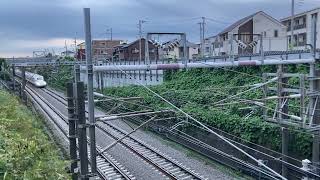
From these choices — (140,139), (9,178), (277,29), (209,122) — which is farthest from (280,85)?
(277,29)

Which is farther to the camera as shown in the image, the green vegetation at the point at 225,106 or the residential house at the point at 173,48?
the residential house at the point at 173,48

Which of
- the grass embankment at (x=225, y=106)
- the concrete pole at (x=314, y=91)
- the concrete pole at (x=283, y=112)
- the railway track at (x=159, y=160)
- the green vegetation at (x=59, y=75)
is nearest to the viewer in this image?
the concrete pole at (x=314, y=91)

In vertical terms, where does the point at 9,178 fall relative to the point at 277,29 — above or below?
below

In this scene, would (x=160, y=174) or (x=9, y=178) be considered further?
(x=160, y=174)

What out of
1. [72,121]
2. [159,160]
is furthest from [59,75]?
[72,121]

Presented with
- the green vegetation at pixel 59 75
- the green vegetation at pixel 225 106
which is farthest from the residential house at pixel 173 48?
the green vegetation at pixel 59 75

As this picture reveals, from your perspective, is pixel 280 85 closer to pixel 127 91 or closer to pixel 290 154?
pixel 290 154

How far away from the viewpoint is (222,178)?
13453 millimetres

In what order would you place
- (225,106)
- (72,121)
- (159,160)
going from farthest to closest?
(225,106), (159,160), (72,121)

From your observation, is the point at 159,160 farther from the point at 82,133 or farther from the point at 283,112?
the point at 82,133

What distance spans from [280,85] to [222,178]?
13.5 feet

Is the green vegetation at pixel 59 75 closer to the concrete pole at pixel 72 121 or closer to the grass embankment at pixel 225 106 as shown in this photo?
the grass embankment at pixel 225 106

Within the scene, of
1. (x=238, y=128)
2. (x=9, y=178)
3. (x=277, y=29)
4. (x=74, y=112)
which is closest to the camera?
(x=9, y=178)

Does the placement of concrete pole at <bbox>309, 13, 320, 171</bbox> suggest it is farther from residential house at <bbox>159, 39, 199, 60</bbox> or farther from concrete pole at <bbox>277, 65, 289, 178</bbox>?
residential house at <bbox>159, 39, 199, 60</bbox>
